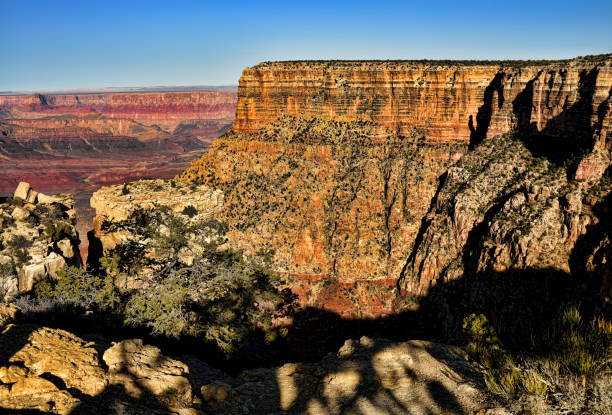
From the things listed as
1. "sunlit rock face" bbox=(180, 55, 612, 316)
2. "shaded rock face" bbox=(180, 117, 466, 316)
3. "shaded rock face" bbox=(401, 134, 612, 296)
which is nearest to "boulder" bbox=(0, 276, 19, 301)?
"shaded rock face" bbox=(180, 117, 466, 316)

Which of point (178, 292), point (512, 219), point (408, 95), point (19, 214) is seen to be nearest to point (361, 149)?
point (408, 95)

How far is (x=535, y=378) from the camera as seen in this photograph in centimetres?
936

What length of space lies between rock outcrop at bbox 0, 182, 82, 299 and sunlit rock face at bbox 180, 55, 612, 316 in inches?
750

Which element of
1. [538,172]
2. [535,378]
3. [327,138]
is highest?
[327,138]

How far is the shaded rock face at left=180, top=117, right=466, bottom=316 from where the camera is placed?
46.9 m

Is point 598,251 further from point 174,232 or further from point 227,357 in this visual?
point 174,232

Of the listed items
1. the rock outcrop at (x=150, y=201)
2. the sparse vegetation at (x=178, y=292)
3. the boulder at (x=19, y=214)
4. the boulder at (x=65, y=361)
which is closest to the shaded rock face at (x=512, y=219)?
the sparse vegetation at (x=178, y=292)

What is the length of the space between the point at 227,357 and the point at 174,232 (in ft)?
36.9

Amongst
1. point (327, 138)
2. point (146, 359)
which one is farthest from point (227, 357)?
point (327, 138)

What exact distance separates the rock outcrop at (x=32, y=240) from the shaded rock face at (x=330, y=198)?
18.9 metres

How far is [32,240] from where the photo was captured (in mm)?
34531

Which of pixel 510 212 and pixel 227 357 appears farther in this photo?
pixel 510 212

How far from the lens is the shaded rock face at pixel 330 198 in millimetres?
46938

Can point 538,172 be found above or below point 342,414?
above
